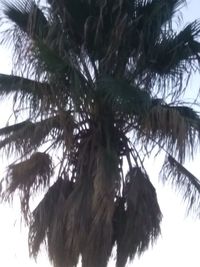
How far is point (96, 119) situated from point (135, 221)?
197cm

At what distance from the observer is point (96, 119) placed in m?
14.3

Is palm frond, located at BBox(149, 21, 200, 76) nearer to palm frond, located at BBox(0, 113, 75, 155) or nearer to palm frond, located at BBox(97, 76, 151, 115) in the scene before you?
palm frond, located at BBox(97, 76, 151, 115)

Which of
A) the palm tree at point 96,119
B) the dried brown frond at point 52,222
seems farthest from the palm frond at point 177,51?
the dried brown frond at point 52,222

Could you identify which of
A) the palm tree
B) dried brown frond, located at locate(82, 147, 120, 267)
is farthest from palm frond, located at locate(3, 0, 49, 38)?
dried brown frond, located at locate(82, 147, 120, 267)

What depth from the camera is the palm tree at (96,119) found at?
1327 centimetres

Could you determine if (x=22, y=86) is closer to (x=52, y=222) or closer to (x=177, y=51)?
(x=52, y=222)

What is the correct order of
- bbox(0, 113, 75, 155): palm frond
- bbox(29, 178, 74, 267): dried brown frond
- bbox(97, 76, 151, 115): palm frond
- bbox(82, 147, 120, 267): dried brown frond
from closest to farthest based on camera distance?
bbox(97, 76, 151, 115): palm frond
bbox(82, 147, 120, 267): dried brown frond
bbox(29, 178, 74, 267): dried brown frond
bbox(0, 113, 75, 155): palm frond

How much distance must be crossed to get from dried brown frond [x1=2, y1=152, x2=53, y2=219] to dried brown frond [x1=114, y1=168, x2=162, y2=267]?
4.89ft

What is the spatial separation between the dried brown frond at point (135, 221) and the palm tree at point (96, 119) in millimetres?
17

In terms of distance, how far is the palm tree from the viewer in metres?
13.3

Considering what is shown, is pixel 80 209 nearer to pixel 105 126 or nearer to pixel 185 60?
pixel 105 126

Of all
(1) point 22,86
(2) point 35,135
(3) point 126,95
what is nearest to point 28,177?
(2) point 35,135

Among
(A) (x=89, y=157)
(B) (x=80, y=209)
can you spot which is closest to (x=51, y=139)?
(A) (x=89, y=157)

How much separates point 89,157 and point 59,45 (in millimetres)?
2041
